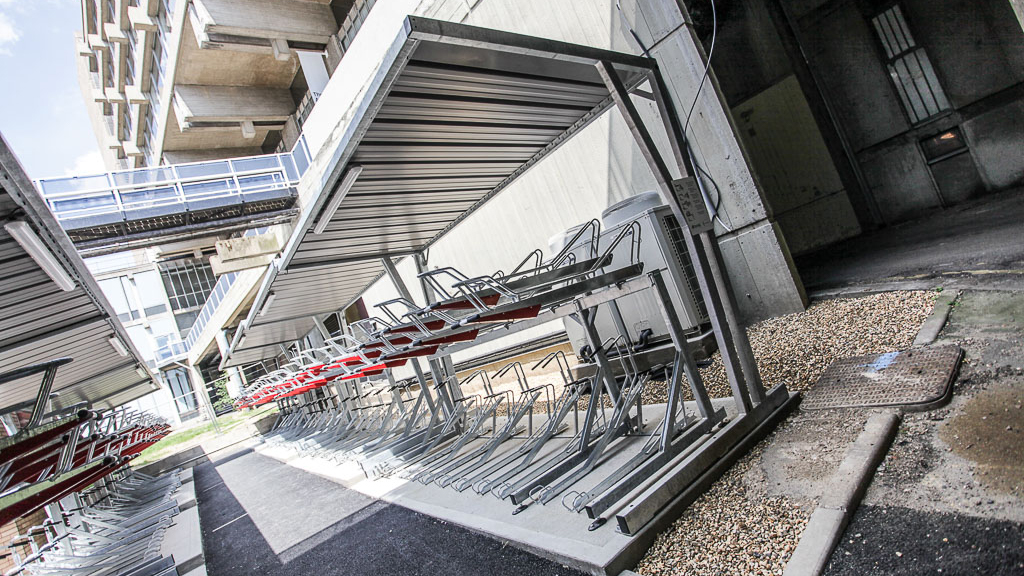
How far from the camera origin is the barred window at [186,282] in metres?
36.5

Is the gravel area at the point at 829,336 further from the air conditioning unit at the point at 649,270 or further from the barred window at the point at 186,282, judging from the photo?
the barred window at the point at 186,282

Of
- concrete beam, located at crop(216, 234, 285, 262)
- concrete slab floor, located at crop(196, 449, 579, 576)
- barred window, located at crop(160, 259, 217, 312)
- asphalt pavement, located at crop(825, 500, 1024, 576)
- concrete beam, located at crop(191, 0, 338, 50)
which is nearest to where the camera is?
asphalt pavement, located at crop(825, 500, 1024, 576)

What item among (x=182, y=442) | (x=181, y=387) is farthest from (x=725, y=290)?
(x=181, y=387)

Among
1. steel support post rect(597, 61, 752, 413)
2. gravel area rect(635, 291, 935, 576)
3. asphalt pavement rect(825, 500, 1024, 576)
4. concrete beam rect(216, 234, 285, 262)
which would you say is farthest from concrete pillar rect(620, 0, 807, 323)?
concrete beam rect(216, 234, 285, 262)

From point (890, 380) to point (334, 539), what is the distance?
465 cm

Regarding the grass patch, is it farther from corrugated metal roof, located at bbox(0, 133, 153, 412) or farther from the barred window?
the barred window

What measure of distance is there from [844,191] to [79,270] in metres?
12.4

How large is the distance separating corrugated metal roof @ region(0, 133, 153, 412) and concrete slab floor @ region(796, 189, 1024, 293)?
747 cm

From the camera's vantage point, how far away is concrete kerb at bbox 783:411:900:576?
6.95 feet

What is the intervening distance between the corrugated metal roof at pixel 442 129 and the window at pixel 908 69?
9.44m

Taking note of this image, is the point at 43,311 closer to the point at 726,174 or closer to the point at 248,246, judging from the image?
the point at 726,174

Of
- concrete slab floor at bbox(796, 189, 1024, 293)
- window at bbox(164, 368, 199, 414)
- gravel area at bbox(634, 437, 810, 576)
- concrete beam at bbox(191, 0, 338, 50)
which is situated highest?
concrete beam at bbox(191, 0, 338, 50)

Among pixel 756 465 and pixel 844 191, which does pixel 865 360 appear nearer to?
pixel 756 465

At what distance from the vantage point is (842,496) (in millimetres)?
2400
